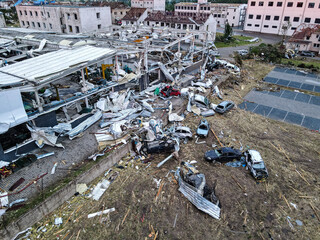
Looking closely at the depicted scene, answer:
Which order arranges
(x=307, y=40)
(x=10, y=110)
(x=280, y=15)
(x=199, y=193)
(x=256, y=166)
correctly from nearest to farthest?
(x=199, y=193) → (x=10, y=110) → (x=256, y=166) → (x=307, y=40) → (x=280, y=15)

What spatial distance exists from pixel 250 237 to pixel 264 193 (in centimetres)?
336

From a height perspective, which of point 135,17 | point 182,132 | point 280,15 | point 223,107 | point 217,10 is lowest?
point 182,132

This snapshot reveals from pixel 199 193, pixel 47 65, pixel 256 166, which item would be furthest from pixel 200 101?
pixel 47 65

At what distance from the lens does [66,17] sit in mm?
39938

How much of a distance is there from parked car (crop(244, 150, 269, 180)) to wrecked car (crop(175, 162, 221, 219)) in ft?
11.0

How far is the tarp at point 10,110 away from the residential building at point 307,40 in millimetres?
53025

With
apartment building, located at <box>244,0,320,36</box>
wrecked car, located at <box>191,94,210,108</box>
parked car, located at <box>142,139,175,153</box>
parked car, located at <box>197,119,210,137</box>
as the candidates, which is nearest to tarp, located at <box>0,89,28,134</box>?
parked car, located at <box>142,139,175,153</box>

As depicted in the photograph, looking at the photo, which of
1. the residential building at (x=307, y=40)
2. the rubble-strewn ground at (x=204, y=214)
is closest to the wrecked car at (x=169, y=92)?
the rubble-strewn ground at (x=204, y=214)

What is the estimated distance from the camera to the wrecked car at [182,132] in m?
17.0

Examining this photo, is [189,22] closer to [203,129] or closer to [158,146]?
[203,129]

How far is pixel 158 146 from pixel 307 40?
48264 millimetres

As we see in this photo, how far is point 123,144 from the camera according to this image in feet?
49.5

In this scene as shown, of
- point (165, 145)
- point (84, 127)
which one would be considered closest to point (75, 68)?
point (84, 127)

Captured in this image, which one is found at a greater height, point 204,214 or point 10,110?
point 10,110
